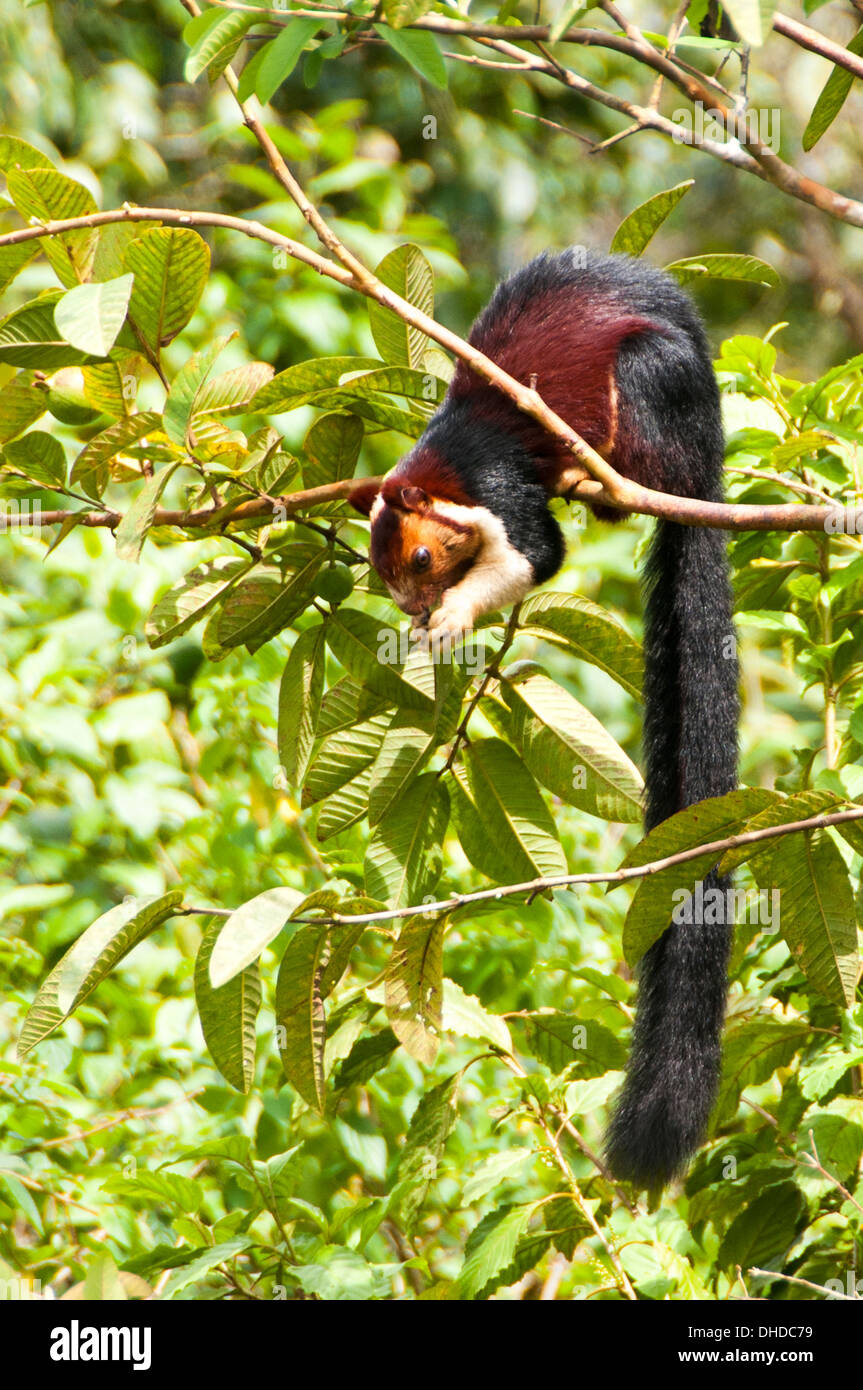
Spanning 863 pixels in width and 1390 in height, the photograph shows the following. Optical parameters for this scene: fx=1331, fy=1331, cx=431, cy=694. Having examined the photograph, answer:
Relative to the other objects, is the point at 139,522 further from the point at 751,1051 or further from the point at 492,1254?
the point at 751,1051

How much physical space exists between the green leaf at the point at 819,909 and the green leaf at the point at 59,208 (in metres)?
0.82

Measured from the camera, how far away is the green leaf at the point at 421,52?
1.19 meters

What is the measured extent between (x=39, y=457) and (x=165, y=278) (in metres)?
0.26

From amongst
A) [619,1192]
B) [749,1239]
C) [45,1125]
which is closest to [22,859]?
[45,1125]

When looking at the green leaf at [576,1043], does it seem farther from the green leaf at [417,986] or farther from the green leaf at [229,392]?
the green leaf at [229,392]

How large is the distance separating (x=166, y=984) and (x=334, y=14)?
5.45 feet

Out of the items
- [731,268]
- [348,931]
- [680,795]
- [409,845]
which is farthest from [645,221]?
[348,931]

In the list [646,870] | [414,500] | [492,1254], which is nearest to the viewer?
[646,870]

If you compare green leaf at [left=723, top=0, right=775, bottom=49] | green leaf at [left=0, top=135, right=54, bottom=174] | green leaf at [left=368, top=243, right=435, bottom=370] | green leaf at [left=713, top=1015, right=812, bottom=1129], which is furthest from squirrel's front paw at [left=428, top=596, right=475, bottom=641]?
green leaf at [left=723, top=0, right=775, bottom=49]

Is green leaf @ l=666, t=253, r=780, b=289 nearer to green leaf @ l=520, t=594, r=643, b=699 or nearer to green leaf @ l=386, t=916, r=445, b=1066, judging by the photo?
green leaf @ l=520, t=594, r=643, b=699

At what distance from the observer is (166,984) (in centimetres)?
237

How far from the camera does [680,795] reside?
1.71 meters

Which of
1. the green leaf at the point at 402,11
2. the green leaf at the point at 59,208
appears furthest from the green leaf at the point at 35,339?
the green leaf at the point at 402,11
